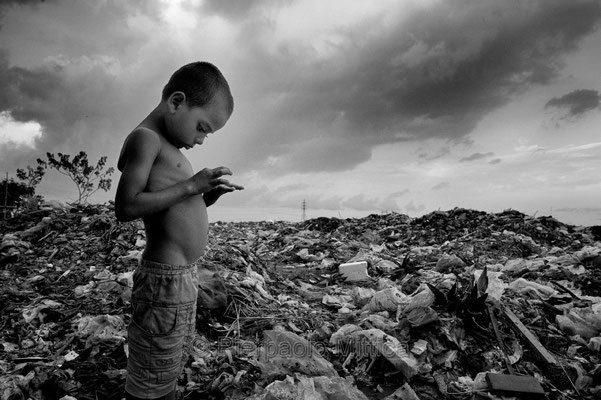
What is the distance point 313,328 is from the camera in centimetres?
324

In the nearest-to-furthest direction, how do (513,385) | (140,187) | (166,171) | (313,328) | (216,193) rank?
(140,187)
(166,171)
(216,193)
(513,385)
(313,328)

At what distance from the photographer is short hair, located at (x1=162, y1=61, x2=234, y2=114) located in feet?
4.79

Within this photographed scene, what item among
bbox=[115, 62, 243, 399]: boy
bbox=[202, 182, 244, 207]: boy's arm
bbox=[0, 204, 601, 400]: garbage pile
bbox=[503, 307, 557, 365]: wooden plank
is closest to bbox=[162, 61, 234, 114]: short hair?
bbox=[115, 62, 243, 399]: boy

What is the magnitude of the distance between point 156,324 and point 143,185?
0.57 meters

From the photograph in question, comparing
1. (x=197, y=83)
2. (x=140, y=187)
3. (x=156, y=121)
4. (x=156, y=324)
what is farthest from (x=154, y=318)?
(x=197, y=83)

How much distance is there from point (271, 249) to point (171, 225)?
6617 mm

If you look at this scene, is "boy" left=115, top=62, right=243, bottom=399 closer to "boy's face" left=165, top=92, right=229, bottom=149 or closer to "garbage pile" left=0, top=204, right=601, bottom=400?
"boy's face" left=165, top=92, right=229, bottom=149

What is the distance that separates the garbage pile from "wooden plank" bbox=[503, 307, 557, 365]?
1 cm

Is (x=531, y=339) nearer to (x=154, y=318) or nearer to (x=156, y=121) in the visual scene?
(x=154, y=318)

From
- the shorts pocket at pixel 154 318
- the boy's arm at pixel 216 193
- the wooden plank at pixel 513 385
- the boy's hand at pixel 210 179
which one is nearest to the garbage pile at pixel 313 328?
the wooden plank at pixel 513 385

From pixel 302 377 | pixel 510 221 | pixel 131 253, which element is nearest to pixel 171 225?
pixel 302 377

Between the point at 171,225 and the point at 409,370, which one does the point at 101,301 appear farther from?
the point at 409,370

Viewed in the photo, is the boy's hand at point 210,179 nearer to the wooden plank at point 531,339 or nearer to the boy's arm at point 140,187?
the boy's arm at point 140,187

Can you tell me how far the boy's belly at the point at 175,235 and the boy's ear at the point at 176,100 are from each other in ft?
1.30
